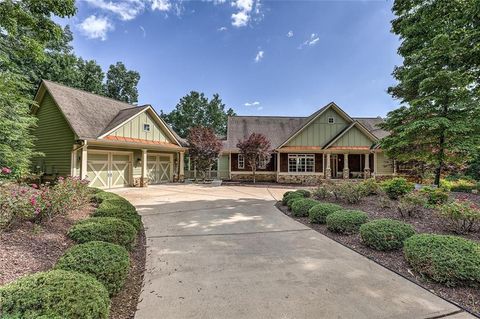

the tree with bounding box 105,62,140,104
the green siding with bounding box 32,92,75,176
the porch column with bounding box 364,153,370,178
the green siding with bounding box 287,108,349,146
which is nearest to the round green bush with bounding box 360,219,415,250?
the green siding with bounding box 32,92,75,176

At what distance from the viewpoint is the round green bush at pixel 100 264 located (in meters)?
2.86

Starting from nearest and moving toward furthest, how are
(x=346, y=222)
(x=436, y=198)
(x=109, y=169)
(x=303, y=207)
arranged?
(x=346, y=222), (x=436, y=198), (x=303, y=207), (x=109, y=169)

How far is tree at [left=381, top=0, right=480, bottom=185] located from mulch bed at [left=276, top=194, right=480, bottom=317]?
2474 mm

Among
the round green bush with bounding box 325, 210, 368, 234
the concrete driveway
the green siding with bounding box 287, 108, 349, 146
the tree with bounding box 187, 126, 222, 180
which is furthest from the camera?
the green siding with bounding box 287, 108, 349, 146

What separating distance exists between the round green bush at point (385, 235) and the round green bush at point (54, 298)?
15.0ft

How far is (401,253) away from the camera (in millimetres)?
4508

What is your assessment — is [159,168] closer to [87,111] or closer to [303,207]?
[87,111]

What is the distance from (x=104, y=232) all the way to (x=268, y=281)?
9.58 ft

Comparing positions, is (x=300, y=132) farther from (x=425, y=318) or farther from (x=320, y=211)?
(x=425, y=318)

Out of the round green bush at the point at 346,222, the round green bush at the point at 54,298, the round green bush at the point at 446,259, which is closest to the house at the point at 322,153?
the round green bush at the point at 346,222

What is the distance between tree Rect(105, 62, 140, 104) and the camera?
37344 mm

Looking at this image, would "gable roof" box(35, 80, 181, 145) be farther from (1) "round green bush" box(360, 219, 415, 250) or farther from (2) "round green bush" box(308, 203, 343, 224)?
(1) "round green bush" box(360, 219, 415, 250)

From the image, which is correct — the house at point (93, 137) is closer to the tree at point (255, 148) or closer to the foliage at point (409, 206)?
the tree at point (255, 148)

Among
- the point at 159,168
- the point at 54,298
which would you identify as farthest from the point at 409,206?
the point at 159,168
